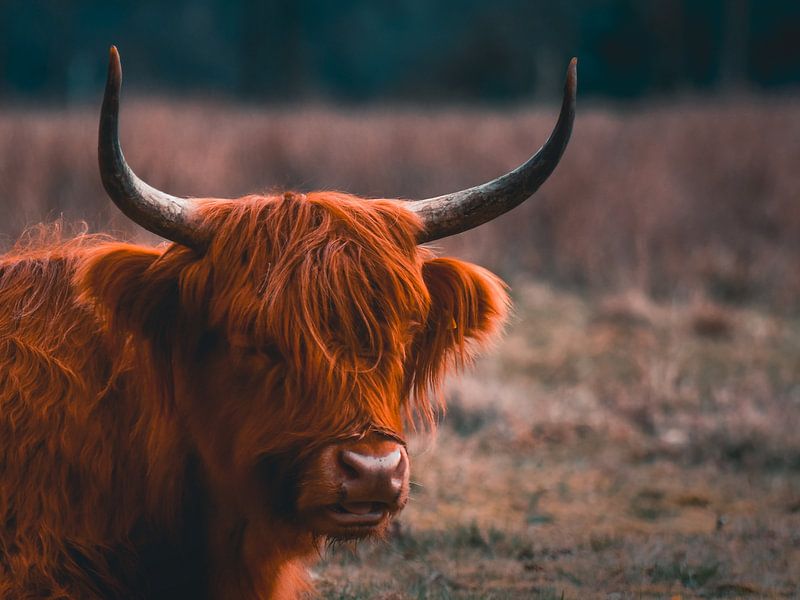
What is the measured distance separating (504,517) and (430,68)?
35.2 meters

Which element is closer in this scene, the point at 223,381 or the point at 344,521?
the point at 344,521

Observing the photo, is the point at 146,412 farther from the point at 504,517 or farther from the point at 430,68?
the point at 430,68

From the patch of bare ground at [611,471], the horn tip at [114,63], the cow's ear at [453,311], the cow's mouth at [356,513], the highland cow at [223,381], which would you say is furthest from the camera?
the patch of bare ground at [611,471]

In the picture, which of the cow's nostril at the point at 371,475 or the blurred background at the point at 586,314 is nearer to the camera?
the cow's nostril at the point at 371,475

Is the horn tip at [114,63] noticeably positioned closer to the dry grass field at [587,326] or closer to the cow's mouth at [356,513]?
the cow's mouth at [356,513]

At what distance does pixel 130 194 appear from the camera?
8.98ft

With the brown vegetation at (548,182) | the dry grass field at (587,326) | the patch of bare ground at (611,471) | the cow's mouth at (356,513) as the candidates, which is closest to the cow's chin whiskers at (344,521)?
the cow's mouth at (356,513)

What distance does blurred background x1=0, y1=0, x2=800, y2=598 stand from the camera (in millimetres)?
4438

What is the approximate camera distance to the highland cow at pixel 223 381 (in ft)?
8.96

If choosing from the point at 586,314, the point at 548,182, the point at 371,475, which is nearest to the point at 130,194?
the point at 371,475

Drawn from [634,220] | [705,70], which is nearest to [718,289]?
[634,220]

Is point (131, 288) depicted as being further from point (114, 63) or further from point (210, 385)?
point (114, 63)

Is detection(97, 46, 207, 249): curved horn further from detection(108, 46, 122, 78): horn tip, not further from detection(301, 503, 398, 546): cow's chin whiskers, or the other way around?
detection(301, 503, 398, 546): cow's chin whiskers

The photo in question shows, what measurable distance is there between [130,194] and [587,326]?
7.16 metres
